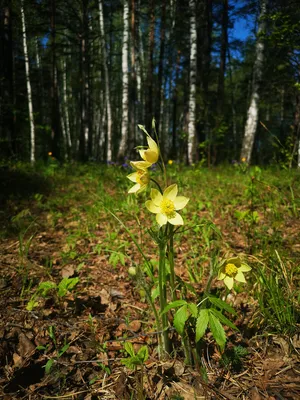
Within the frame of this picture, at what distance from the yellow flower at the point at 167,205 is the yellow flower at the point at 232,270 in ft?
→ 1.11

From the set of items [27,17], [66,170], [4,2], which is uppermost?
[27,17]

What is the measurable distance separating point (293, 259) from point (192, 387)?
120cm

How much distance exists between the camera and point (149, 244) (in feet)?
8.41

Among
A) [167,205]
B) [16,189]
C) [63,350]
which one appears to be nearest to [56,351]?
[63,350]

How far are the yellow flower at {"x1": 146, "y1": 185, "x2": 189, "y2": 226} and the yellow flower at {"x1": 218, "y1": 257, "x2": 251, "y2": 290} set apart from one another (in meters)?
0.34

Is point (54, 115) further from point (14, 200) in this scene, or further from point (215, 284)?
point (215, 284)

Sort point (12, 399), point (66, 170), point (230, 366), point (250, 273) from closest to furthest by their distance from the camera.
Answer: point (12, 399) → point (230, 366) → point (250, 273) → point (66, 170)

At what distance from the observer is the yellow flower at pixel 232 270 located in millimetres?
1168

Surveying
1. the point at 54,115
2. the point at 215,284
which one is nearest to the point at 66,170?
the point at 54,115

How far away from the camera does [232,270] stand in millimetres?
1163

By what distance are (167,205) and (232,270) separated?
447 mm

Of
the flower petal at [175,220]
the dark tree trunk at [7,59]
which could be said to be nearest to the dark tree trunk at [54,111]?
the dark tree trunk at [7,59]

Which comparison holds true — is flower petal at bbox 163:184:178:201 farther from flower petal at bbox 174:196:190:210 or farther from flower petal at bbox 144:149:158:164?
flower petal at bbox 144:149:158:164

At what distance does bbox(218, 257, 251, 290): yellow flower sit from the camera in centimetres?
117
